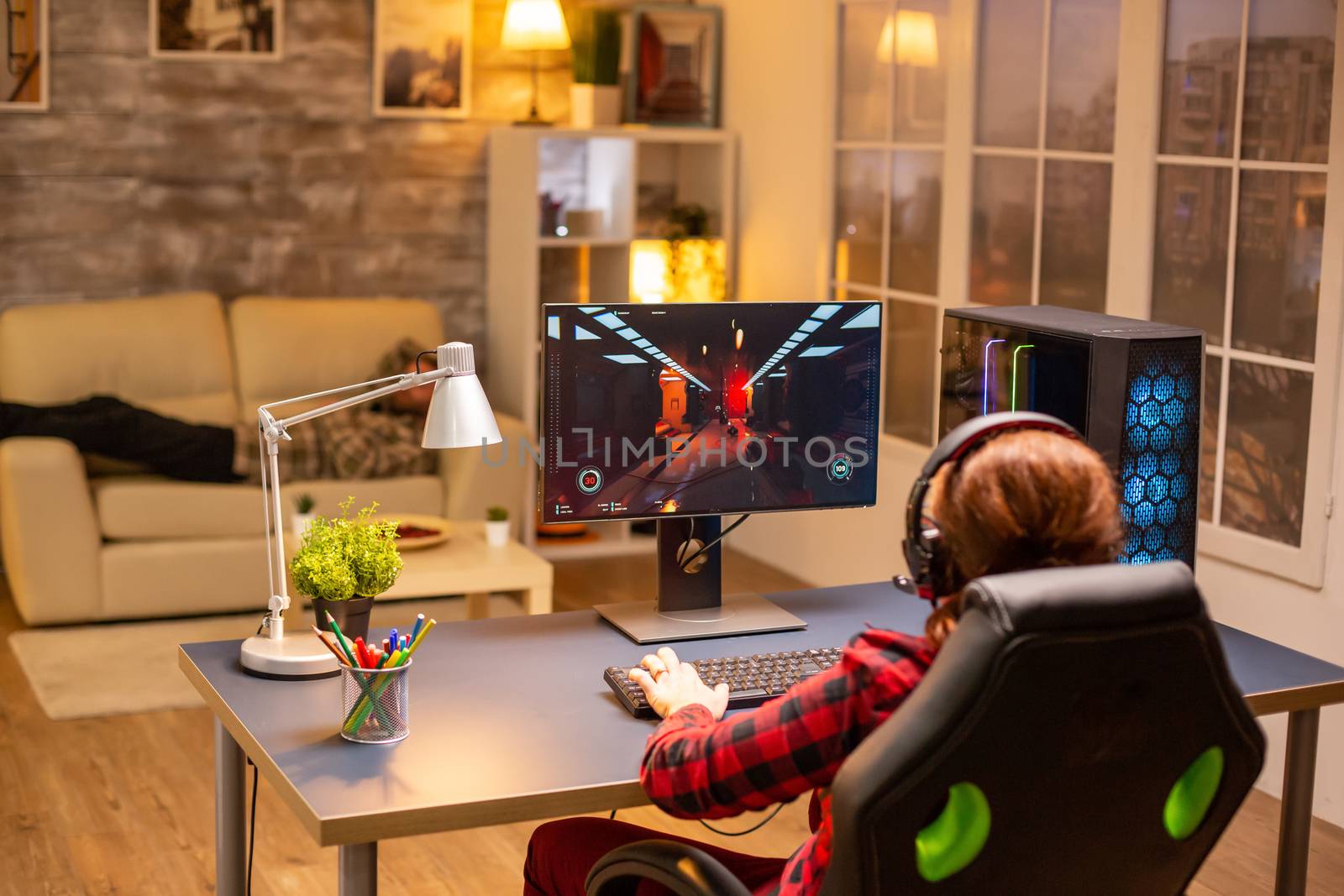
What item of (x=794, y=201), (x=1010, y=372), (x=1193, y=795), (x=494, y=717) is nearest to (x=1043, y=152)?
(x=794, y=201)

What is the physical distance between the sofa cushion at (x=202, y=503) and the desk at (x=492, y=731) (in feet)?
8.41

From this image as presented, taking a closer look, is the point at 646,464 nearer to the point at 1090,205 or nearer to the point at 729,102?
the point at 1090,205

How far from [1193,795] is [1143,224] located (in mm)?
2640

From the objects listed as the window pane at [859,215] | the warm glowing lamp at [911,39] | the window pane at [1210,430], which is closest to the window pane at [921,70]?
the warm glowing lamp at [911,39]

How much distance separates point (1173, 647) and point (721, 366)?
3.69 ft

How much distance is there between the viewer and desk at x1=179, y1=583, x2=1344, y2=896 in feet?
5.62

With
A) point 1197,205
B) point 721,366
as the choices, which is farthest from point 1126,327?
point 1197,205

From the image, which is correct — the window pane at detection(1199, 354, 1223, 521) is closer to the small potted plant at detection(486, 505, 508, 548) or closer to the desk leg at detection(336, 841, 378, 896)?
the small potted plant at detection(486, 505, 508, 548)

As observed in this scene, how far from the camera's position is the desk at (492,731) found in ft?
5.62

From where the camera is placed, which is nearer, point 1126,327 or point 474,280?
point 1126,327

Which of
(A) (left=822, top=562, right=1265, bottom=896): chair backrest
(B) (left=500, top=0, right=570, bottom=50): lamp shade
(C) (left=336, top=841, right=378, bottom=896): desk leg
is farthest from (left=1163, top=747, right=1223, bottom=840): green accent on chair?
(B) (left=500, top=0, right=570, bottom=50): lamp shade

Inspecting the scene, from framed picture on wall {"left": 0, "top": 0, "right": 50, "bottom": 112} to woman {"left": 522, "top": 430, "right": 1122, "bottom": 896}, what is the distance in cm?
432

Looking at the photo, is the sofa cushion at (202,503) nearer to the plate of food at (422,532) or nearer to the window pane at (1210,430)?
the plate of food at (422,532)

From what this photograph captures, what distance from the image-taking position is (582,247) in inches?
235
